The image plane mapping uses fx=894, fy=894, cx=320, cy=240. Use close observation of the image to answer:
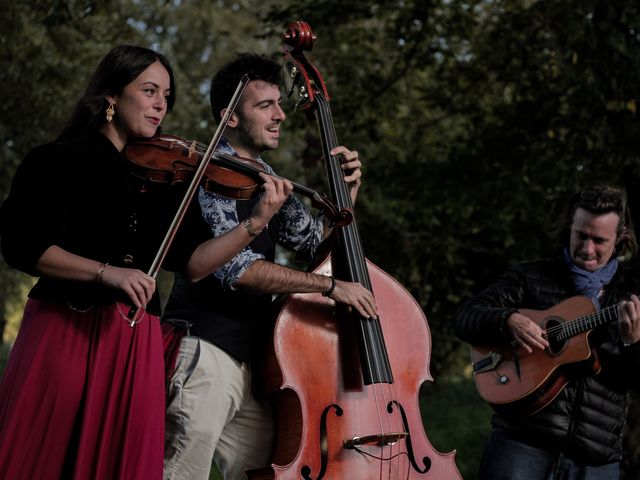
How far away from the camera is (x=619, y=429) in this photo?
352cm

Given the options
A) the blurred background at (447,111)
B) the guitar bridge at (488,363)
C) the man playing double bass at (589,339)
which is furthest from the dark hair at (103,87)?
the blurred background at (447,111)

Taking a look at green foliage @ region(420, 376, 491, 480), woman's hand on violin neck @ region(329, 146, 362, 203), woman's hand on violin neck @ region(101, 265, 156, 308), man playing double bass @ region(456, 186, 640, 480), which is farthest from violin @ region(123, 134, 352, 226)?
green foliage @ region(420, 376, 491, 480)

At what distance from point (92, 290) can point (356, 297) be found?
0.90 m

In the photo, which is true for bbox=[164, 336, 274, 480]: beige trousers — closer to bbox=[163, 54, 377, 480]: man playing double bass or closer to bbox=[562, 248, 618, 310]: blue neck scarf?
bbox=[163, 54, 377, 480]: man playing double bass

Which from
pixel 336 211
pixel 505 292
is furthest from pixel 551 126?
pixel 336 211

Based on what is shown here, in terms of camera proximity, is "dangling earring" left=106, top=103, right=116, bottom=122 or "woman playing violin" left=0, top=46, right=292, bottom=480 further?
"dangling earring" left=106, top=103, right=116, bottom=122

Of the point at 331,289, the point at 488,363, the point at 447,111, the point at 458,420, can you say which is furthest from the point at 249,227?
the point at 458,420

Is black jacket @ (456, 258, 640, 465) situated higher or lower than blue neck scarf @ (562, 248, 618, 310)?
lower

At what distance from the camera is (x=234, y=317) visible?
9.99 feet

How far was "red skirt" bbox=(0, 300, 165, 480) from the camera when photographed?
8.08 ft

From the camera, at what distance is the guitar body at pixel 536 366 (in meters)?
3.43

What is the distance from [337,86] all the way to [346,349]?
5.98m

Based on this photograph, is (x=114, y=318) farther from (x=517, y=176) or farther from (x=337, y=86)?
(x=337, y=86)

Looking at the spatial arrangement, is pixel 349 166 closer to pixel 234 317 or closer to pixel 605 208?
pixel 234 317
